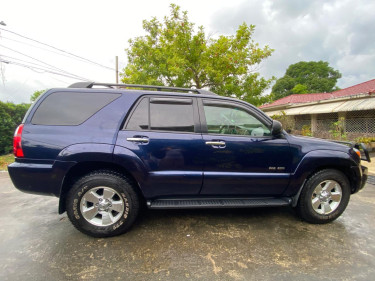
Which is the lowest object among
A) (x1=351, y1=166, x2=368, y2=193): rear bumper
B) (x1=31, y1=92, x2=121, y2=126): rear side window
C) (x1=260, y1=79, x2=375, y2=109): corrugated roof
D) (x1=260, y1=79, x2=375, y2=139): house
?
(x1=351, y1=166, x2=368, y2=193): rear bumper

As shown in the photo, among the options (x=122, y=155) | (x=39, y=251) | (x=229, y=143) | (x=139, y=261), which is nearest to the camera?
(x=139, y=261)

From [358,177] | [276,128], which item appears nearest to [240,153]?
[276,128]

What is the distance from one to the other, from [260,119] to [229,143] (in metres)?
0.64

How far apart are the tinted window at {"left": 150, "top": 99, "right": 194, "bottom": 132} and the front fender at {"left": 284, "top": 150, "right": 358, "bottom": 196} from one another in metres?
1.56

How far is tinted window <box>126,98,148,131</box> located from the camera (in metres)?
2.39

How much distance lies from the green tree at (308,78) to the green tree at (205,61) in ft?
103

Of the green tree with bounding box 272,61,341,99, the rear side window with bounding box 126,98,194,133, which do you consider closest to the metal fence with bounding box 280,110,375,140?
the rear side window with bounding box 126,98,194,133

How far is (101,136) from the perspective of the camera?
90.0 inches

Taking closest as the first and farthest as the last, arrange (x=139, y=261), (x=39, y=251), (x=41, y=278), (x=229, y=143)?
(x=41, y=278), (x=139, y=261), (x=39, y=251), (x=229, y=143)

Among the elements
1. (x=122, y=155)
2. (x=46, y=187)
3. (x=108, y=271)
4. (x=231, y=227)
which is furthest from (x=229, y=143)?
(x=46, y=187)

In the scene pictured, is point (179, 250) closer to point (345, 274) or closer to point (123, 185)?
point (123, 185)

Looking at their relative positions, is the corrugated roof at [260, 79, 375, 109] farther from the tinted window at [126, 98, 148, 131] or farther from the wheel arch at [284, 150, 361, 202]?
the tinted window at [126, 98, 148, 131]

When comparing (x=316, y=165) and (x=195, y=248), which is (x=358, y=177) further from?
(x=195, y=248)

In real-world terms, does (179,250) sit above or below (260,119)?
below
